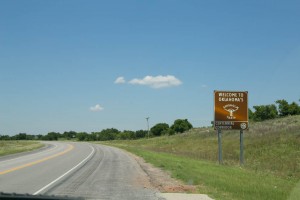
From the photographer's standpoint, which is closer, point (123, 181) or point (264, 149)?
point (123, 181)

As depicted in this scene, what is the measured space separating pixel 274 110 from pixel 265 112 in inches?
92.7

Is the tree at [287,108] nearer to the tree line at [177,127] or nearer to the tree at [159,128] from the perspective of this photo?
the tree line at [177,127]

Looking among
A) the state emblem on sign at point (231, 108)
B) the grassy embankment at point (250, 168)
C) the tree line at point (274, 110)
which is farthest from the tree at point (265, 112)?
the state emblem on sign at point (231, 108)

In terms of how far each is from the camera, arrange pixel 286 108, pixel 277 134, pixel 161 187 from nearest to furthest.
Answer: pixel 161 187 < pixel 277 134 < pixel 286 108

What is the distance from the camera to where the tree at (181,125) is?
180 meters

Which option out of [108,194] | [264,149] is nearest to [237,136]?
[264,149]

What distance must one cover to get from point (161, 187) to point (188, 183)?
136cm

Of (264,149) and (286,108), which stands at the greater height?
(286,108)

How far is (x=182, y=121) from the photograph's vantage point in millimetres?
185250

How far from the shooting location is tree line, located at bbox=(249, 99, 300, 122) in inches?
4491

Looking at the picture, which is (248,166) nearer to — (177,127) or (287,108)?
(287,108)

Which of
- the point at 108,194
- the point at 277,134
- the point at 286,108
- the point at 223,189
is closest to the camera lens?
the point at 108,194

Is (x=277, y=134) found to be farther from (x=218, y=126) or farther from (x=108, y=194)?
(x=108, y=194)

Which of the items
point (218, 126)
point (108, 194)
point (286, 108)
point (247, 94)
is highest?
point (286, 108)
